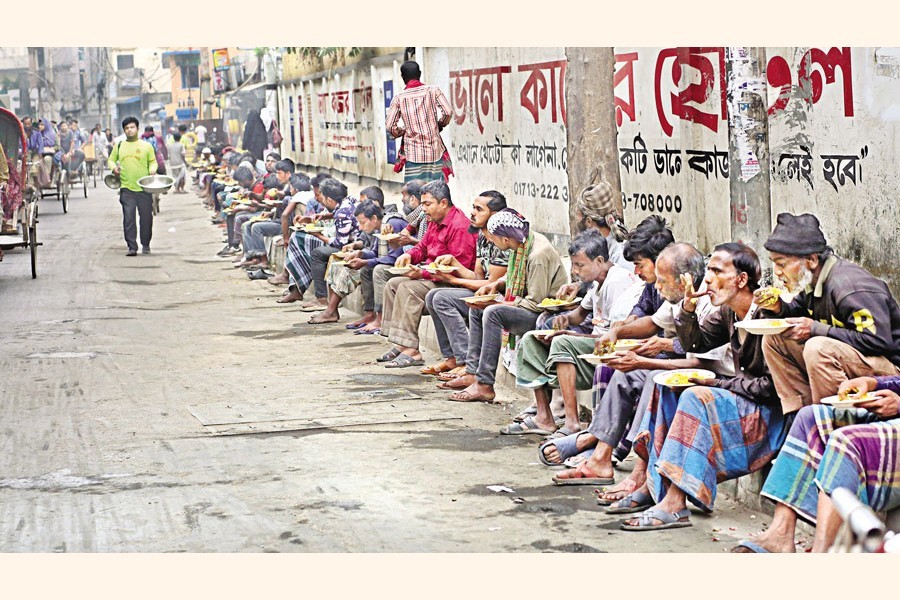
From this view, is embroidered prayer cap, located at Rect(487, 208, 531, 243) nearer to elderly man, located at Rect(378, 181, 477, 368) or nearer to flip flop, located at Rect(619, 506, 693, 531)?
elderly man, located at Rect(378, 181, 477, 368)

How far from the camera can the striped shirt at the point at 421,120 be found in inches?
469

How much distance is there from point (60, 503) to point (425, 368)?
359 centimetres

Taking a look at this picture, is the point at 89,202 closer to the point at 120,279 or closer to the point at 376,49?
the point at 376,49

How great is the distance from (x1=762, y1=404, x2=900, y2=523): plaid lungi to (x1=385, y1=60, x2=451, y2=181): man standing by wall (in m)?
7.58

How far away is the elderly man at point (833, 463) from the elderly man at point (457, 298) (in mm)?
3746

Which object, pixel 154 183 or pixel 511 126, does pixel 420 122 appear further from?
pixel 154 183

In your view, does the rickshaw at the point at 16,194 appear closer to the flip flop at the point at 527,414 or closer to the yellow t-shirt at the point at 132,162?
the yellow t-shirt at the point at 132,162

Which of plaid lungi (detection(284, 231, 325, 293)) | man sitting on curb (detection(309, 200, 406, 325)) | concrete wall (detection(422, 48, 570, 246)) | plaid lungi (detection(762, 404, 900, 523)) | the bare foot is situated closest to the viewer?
plaid lungi (detection(762, 404, 900, 523))

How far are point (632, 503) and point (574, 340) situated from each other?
1285 mm

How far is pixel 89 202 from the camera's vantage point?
31500 mm

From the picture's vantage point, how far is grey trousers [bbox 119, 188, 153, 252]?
18234 mm

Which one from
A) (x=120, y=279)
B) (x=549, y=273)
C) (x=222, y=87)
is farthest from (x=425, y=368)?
(x=222, y=87)

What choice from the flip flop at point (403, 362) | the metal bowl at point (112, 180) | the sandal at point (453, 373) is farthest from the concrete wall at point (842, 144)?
the metal bowl at point (112, 180)

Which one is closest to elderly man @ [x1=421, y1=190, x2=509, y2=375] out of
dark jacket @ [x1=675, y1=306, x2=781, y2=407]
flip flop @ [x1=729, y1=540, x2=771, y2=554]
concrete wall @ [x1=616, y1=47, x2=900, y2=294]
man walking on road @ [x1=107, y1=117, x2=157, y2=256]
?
concrete wall @ [x1=616, y1=47, x2=900, y2=294]
